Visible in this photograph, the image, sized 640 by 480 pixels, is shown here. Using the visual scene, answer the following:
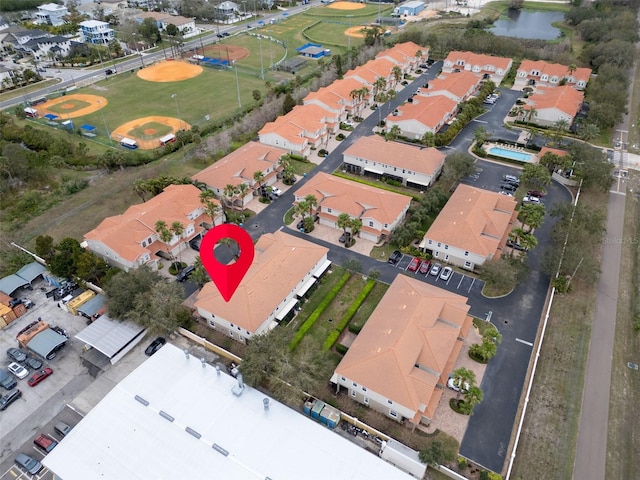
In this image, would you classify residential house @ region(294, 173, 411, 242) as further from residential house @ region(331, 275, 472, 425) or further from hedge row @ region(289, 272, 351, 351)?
residential house @ region(331, 275, 472, 425)

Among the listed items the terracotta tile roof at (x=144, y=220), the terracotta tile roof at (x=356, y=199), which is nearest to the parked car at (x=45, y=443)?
the terracotta tile roof at (x=144, y=220)

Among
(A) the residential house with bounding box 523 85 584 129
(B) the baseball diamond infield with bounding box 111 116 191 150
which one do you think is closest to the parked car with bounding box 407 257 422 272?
(A) the residential house with bounding box 523 85 584 129

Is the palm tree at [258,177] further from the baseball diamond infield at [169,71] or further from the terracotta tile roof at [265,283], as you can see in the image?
the baseball diamond infield at [169,71]

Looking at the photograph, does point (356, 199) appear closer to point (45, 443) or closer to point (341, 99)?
point (341, 99)

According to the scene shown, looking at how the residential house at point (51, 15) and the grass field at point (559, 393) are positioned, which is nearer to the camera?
the grass field at point (559, 393)

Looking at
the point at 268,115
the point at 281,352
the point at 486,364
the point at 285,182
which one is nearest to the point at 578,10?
the point at 268,115
